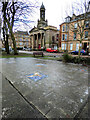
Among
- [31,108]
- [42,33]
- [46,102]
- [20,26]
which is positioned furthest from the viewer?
[42,33]

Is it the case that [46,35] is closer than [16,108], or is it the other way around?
[16,108]

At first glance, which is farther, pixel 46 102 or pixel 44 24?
pixel 44 24

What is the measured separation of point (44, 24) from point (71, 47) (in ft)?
90.7

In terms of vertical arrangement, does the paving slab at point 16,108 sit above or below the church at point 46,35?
Answer: below

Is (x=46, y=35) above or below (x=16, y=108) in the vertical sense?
above

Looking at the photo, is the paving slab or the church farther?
the church

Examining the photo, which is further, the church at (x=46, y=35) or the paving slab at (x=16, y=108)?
the church at (x=46, y=35)

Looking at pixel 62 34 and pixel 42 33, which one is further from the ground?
pixel 42 33

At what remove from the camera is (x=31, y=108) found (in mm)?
1820

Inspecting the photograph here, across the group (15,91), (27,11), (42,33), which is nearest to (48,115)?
(15,91)

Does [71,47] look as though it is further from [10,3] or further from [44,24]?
[44,24]

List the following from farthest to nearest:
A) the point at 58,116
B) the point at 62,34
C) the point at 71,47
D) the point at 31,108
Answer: the point at 62,34 < the point at 71,47 < the point at 31,108 < the point at 58,116

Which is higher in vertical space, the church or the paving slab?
the church

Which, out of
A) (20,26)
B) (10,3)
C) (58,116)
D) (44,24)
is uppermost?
(44,24)
